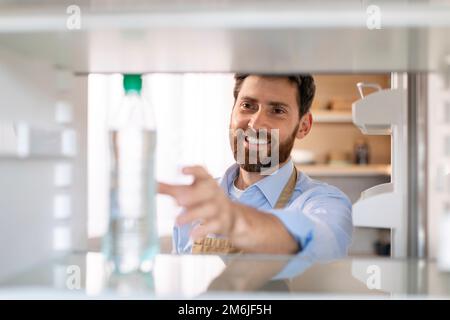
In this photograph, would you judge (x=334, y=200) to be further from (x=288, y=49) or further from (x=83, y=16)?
(x=83, y=16)

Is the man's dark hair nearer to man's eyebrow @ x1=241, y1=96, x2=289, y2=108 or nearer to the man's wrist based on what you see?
man's eyebrow @ x1=241, y1=96, x2=289, y2=108

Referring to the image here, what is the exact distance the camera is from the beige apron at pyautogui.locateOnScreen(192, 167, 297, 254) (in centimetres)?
90

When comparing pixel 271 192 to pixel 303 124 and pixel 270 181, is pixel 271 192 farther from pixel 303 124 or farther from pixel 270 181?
pixel 303 124

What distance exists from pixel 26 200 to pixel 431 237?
67cm

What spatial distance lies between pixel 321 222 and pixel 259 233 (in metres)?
0.17

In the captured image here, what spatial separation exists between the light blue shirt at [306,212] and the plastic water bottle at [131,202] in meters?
0.19

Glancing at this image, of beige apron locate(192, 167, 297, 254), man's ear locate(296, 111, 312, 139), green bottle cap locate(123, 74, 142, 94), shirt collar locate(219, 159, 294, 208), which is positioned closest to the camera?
green bottle cap locate(123, 74, 142, 94)

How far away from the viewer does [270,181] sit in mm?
1077

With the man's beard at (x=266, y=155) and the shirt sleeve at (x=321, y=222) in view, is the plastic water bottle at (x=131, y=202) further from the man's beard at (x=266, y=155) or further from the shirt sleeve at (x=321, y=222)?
the man's beard at (x=266, y=155)

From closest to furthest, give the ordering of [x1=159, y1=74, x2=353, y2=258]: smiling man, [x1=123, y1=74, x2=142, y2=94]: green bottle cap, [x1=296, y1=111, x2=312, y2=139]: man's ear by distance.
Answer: [x1=123, y1=74, x2=142, y2=94]: green bottle cap
[x1=159, y1=74, x2=353, y2=258]: smiling man
[x1=296, y1=111, x2=312, y2=139]: man's ear

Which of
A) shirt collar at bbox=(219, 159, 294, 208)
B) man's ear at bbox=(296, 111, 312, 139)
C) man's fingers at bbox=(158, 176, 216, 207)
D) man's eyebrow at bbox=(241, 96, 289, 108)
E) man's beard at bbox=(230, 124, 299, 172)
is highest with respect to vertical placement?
man's eyebrow at bbox=(241, 96, 289, 108)

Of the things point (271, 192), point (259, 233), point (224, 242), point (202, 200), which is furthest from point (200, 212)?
point (271, 192)

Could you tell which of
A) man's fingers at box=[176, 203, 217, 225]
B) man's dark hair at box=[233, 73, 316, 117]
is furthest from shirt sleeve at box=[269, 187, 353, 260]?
man's dark hair at box=[233, 73, 316, 117]
